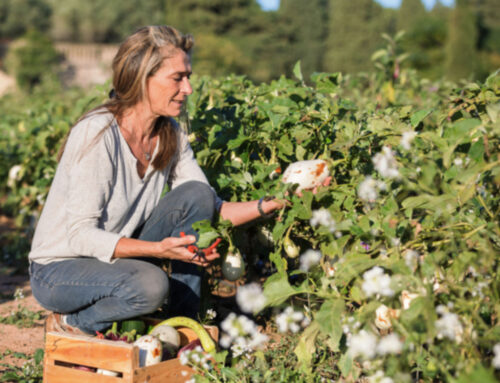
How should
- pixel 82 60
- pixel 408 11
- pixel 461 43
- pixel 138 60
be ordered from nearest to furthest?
pixel 138 60 < pixel 461 43 < pixel 408 11 < pixel 82 60

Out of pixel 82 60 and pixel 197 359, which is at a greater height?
pixel 197 359

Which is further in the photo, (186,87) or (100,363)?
(186,87)

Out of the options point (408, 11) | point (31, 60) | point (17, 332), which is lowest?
point (31, 60)

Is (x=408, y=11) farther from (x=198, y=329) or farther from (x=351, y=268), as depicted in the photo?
(x=351, y=268)

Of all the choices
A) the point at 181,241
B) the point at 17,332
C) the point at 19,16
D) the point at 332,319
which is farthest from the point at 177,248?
the point at 19,16

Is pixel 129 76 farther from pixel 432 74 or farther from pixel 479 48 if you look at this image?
pixel 479 48

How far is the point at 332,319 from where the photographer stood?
157 centimetres

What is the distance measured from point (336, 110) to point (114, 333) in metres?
1.10

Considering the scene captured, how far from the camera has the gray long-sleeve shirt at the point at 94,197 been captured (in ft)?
6.67

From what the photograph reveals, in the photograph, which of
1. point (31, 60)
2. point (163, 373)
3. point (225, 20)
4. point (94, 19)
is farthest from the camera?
point (94, 19)

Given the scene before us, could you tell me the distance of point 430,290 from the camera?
1.44 metres

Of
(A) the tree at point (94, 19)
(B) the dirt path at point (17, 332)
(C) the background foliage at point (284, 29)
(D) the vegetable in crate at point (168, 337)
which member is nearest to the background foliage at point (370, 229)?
(D) the vegetable in crate at point (168, 337)

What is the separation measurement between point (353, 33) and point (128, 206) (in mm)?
32063

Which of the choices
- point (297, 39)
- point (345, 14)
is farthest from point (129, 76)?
point (297, 39)
